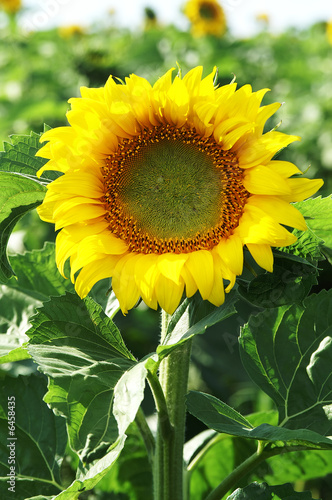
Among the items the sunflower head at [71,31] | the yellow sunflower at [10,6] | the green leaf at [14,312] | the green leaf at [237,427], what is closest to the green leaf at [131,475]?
the green leaf at [14,312]

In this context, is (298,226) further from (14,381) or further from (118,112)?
(14,381)

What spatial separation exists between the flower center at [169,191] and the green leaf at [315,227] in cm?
12

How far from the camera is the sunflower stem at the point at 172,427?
3.46ft

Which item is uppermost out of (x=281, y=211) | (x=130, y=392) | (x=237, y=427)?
(x=281, y=211)

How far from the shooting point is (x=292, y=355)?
3.65 feet

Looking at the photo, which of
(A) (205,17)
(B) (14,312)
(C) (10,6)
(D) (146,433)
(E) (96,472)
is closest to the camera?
(E) (96,472)

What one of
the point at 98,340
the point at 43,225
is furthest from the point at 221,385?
the point at 98,340

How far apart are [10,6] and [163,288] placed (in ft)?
17.4

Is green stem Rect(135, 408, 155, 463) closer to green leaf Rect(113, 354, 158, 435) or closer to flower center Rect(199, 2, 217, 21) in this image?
green leaf Rect(113, 354, 158, 435)

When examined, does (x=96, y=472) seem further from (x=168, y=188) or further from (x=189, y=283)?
(x=168, y=188)

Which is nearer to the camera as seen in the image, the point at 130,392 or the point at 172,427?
the point at 130,392

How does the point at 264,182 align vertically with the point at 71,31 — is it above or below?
below

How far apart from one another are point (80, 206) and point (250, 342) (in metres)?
0.38

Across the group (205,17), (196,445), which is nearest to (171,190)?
(196,445)
